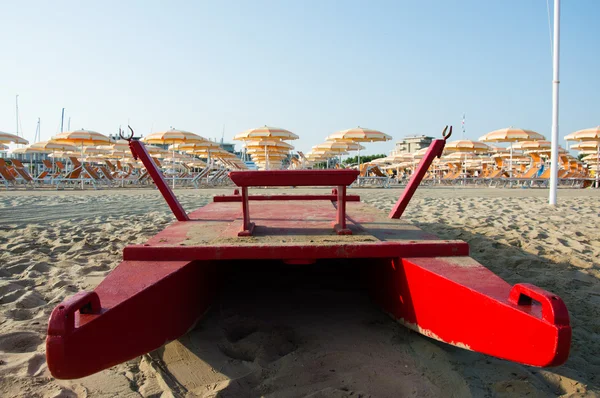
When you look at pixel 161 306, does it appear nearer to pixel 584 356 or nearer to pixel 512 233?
pixel 584 356

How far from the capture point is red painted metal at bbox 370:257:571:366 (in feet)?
3.78

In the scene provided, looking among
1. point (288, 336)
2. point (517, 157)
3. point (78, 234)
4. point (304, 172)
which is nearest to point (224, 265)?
point (288, 336)

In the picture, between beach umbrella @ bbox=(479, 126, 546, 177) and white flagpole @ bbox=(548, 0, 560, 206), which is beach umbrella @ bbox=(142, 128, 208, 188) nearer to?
beach umbrella @ bbox=(479, 126, 546, 177)

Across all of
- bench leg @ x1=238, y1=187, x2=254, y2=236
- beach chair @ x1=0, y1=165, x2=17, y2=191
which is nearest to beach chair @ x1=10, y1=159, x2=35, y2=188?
beach chair @ x1=0, y1=165, x2=17, y2=191

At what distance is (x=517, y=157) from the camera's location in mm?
30953


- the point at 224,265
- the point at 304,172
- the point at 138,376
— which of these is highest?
the point at 304,172

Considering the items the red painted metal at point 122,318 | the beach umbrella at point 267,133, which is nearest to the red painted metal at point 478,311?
the red painted metal at point 122,318

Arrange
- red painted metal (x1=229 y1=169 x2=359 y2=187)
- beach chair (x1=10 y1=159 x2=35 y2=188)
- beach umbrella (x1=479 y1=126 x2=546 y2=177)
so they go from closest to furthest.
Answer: red painted metal (x1=229 y1=169 x2=359 y2=187), beach chair (x1=10 y1=159 x2=35 y2=188), beach umbrella (x1=479 y1=126 x2=546 y2=177)

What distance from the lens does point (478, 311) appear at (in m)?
1.37

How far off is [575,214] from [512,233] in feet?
7.17

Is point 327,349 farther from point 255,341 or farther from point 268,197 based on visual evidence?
point 268,197

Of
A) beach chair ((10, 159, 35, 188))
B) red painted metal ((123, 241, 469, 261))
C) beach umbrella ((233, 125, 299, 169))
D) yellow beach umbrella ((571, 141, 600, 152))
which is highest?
beach umbrella ((233, 125, 299, 169))

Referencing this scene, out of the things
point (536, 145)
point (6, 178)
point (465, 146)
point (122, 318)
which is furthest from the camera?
point (536, 145)

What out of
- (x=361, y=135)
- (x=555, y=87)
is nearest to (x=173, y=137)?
(x=361, y=135)
